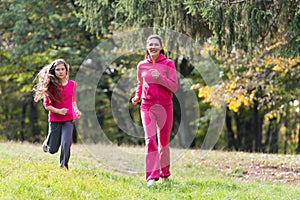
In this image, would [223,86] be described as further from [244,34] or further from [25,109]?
[25,109]

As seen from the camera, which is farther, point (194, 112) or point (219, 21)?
point (194, 112)

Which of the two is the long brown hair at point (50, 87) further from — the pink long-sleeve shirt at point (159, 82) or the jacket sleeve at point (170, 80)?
the jacket sleeve at point (170, 80)

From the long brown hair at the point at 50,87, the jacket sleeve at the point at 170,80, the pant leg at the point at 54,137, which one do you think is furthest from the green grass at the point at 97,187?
the jacket sleeve at the point at 170,80

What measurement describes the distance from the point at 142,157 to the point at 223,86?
4517 mm

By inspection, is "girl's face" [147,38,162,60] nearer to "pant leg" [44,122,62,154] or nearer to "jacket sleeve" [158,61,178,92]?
"jacket sleeve" [158,61,178,92]

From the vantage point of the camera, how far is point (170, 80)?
631 cm

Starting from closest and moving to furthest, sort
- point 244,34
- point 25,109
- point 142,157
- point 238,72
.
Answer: point 244,34, point 142,157, point 238,72, point 25,109

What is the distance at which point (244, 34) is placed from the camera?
9188mm

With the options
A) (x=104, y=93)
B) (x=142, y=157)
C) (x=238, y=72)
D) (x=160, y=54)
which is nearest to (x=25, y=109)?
(x=104, y=93)

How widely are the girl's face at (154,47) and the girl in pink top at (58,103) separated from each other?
3.96ft

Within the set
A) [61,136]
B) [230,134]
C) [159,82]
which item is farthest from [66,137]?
[230,134]

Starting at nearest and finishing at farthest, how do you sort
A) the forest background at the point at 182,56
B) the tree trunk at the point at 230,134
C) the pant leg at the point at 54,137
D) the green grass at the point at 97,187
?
the green grass at the point at 97,187 < the pant leg at the point at 54,137 < the forest background at the point at 182,56 < the tree trunk at the point at 230,134

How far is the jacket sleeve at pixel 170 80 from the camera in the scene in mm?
6266

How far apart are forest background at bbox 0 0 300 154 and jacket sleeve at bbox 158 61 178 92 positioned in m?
2.07
